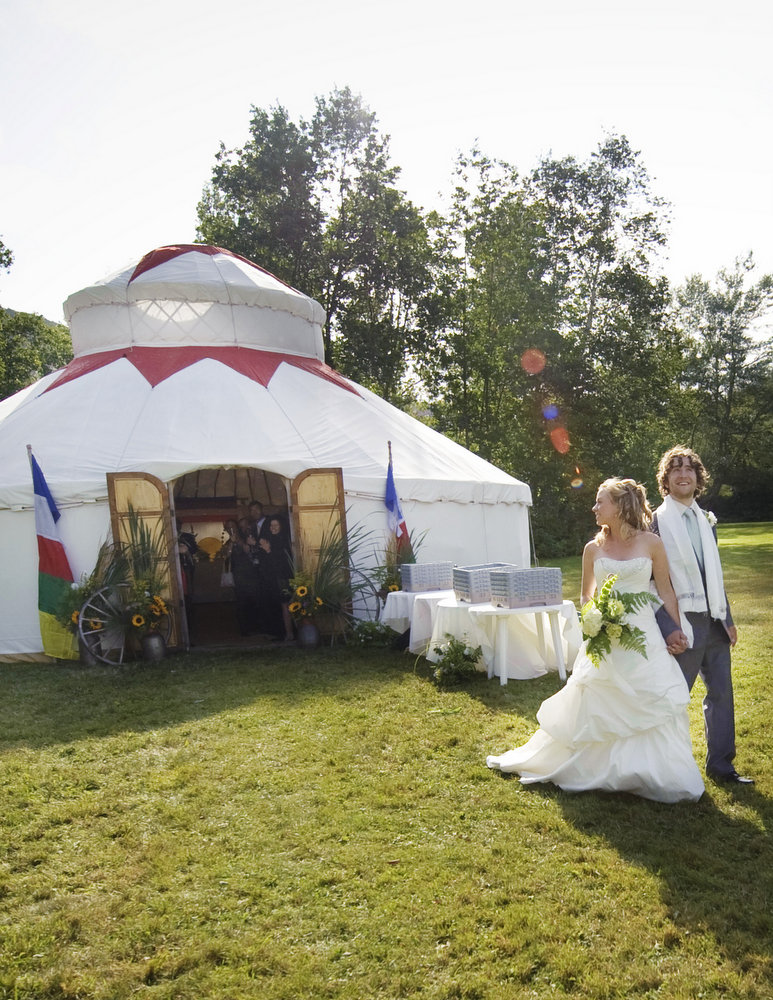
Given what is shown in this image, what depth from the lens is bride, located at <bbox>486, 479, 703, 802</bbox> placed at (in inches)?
148

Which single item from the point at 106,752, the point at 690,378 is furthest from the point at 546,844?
the point at 690,378

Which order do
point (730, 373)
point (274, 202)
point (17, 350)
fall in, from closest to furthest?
point (274, 202), point (17, 350), point (730, 373)

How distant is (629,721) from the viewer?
3.77 meters

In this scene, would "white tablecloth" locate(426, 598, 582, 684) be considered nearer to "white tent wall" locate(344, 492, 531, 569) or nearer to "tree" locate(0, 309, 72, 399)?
"white tent wall" locate(344, 492, 531, 569)

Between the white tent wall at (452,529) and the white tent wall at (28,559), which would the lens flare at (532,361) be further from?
the white tent wall at (28,559)

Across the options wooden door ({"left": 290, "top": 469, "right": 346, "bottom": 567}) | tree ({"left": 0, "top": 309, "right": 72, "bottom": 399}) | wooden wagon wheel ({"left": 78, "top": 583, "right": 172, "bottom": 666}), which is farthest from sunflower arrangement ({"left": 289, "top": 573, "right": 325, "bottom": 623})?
tree ({"left": 0, "top": 309, "right": 72, "bottom": 399})

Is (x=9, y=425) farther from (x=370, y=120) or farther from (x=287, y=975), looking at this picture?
(x=370, y=120)

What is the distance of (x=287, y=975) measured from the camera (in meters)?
2.51

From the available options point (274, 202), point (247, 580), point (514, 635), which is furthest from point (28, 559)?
point (274, 202)

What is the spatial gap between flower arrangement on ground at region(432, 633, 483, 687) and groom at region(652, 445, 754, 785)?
8.37 feet

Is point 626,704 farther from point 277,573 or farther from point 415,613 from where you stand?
point 277,573

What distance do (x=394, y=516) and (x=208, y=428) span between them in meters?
2.27

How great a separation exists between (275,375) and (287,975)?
28.2 ft

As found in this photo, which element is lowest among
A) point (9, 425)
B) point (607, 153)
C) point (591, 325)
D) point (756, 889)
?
point (756, 889)
